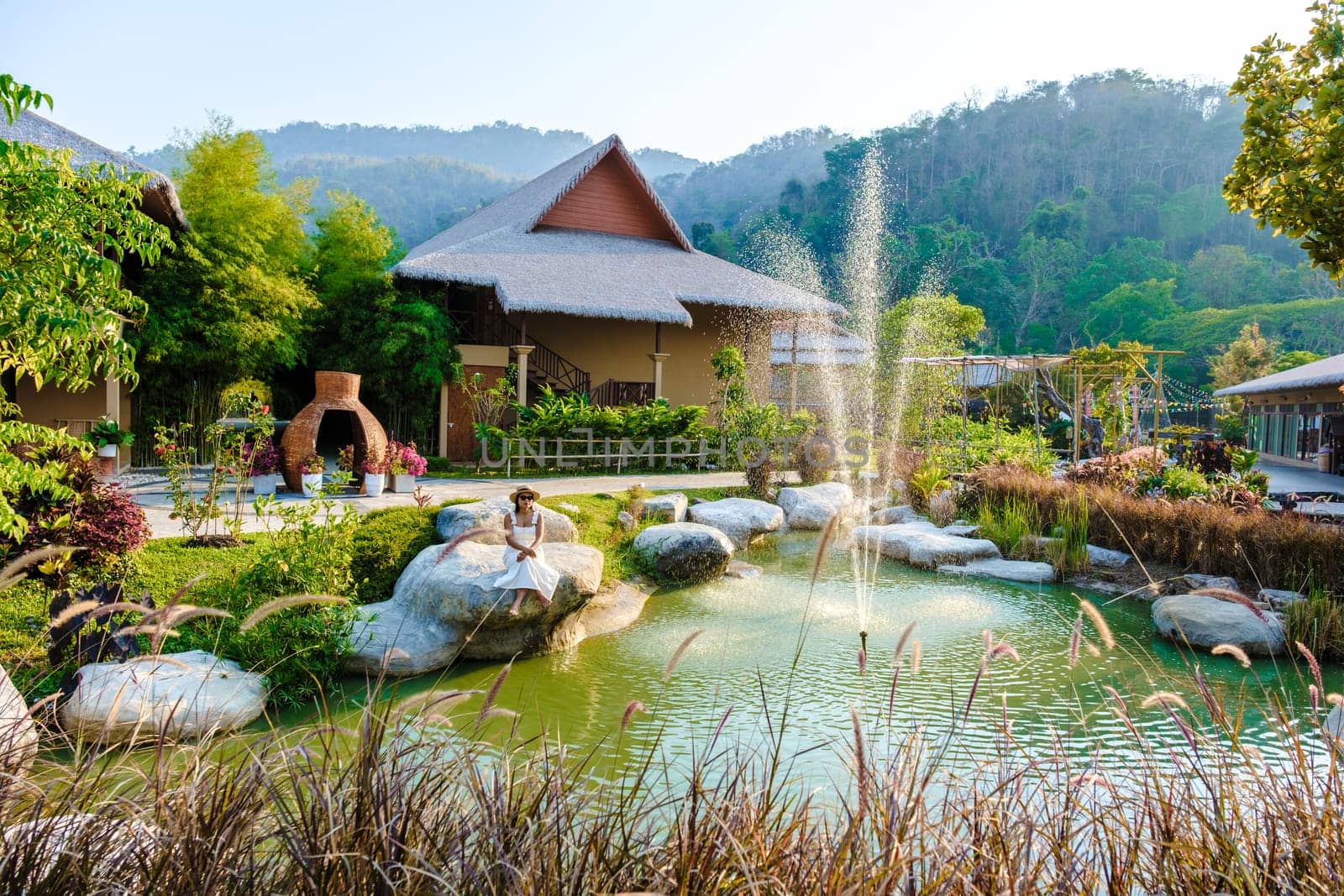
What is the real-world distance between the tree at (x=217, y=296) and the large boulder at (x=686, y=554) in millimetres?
7832

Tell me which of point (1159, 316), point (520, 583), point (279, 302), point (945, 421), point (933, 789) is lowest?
point (933, 789)

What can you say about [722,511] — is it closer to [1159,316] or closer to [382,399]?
[382,399]

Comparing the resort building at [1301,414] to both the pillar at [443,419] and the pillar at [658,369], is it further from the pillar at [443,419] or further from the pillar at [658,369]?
the pillar at [443,419]

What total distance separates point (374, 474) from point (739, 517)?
4259mm

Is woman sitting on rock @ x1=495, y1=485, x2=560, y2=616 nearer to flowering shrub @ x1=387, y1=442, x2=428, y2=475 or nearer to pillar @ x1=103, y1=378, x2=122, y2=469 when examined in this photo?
flowering shrub @ x1=387, y1=442, x2=428, y2=475

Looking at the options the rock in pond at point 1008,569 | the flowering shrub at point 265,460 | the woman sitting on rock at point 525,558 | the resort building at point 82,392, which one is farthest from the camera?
the resort building at point 82,392

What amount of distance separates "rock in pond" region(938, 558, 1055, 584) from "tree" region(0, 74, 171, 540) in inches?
296

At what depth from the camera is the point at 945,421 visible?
57.6 ft

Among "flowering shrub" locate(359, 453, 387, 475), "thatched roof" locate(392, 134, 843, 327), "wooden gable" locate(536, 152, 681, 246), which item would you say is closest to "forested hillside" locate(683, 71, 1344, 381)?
"wooden gable" locate(536, 152, 681, 246)

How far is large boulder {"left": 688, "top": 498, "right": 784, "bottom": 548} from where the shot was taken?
34.4ft

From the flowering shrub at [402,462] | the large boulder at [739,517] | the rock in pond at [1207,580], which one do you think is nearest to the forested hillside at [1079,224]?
the large boulder at [739,517]

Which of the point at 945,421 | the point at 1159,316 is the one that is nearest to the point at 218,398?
the point at 945,421

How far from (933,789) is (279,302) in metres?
12.7

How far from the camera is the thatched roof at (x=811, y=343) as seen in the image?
1920cm
